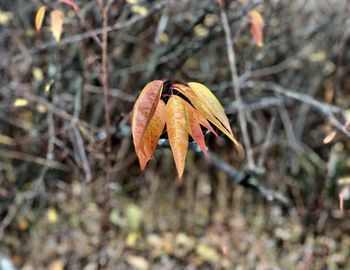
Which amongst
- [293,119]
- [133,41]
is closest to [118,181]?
[133,41]

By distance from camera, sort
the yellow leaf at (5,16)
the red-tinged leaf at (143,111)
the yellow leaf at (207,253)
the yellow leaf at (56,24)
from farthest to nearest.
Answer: the yellow leaf at (207,253) → the yellow leaf at (5,16) → the yellow leaf at (56,24) → the red-tinged leaf at (143,111)

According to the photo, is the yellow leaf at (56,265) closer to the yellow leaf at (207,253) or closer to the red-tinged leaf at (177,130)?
the yellow leaf at (207,253)

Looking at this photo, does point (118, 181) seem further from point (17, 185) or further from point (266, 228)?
point (266, 228)

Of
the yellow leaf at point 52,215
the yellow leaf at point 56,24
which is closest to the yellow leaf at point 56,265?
the yellow leaf at point 52,215

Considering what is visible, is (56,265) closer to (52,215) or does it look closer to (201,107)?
(52,215)

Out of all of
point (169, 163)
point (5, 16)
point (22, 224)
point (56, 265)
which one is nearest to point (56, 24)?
point (5, 16)

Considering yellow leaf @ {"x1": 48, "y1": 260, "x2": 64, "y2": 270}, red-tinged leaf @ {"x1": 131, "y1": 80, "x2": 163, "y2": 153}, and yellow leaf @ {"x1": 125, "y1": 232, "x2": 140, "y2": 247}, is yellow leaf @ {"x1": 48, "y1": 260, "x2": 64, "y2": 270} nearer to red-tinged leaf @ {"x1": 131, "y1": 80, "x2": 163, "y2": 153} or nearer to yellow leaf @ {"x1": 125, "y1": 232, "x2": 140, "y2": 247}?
yellow leaf @ {"x1": 125, "y1": 232, "x2": 140, "y2": 247}
